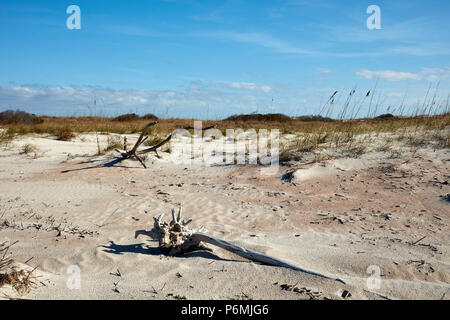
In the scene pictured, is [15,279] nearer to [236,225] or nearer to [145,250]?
[145,250]

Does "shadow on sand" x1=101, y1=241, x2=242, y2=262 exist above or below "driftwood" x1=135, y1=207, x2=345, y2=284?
below

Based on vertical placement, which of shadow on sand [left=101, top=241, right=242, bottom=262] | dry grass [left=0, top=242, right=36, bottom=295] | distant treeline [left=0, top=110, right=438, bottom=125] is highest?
distant treeline [left=0, top=110, right=438, bottom=125]

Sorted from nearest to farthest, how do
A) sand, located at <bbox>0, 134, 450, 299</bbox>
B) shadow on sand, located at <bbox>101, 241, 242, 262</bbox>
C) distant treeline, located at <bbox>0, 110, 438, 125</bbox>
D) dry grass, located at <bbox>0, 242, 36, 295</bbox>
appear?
1. dry grass, located at <bbox>0, 242, 36, 295</bbox>
2. sand, located at <bbox>0, 134, 450, 299</bbox>
3. shadow on sand, located at <bbox>101, 241, 242, 262</bbox>
4. distant treeline, located at <bbox>0, 110, 438, 125</bbox>

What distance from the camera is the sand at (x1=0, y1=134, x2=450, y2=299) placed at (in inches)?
100

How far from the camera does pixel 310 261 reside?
116 inches

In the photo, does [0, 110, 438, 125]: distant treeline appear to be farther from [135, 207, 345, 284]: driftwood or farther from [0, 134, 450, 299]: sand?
[135, 207, 345, 284]: driftwood

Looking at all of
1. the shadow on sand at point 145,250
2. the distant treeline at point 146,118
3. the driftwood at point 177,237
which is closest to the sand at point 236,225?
the shadow on sand at point 145,250

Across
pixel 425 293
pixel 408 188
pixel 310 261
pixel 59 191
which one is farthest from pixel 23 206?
pixel 408 188

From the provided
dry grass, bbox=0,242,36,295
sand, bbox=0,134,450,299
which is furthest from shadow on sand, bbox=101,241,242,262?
dry grass, bbox=0,242,36,295

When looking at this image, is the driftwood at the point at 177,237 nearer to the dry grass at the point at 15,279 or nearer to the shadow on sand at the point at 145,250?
the shadow on sand at the point at 145,250

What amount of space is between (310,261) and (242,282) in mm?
698

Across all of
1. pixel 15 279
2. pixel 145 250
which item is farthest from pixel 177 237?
pixel 15 279

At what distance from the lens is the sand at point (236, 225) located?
8.34ft
